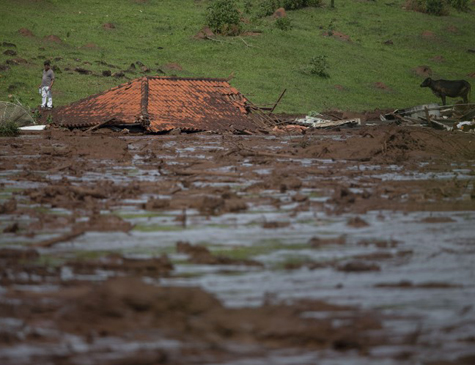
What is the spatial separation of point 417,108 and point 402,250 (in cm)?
2314

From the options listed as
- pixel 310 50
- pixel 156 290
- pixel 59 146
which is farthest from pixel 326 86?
pixel 156 290

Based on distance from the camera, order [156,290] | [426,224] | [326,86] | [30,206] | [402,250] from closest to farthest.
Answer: [156,290]
[402,250]
[426,224]
[30,206]
[326,86]

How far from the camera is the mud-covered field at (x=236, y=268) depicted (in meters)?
4.85

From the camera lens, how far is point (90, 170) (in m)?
14.3

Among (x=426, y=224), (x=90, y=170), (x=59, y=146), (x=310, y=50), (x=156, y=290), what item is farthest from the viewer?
(x=310, y=50)

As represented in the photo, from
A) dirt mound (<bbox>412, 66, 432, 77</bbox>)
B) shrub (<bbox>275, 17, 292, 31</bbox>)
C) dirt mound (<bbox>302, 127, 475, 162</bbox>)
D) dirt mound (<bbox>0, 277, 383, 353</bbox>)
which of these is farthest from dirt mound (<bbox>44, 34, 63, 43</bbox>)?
dirt mound (<bbox>0, 277, 383, 353</bbox>)

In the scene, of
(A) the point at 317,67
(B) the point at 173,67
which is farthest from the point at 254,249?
(A) the point at 317,67

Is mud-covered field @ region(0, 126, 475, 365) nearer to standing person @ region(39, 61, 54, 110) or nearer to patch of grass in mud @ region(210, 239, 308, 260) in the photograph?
patch of grass in mud @ region(210, 239, 308, 260)

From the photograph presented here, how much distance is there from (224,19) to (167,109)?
2401 cm

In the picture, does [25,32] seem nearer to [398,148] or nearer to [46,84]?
[46,84]

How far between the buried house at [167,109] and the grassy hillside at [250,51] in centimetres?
737

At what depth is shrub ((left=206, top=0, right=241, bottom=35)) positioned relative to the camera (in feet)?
158

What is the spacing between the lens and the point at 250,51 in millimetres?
46094

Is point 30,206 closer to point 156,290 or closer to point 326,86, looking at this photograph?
point 156,290
